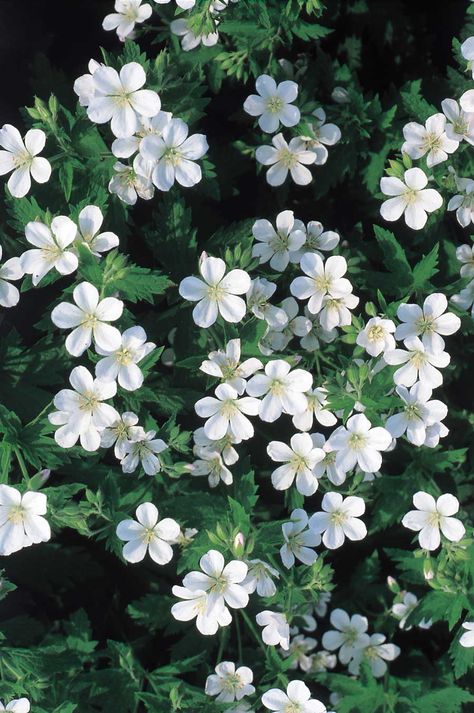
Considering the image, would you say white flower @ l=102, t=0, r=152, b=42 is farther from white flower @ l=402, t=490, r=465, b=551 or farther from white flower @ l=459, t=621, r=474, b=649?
white flower @ l=459, t=621, r=474, b=649

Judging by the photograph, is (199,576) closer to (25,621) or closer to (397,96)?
(25,621)

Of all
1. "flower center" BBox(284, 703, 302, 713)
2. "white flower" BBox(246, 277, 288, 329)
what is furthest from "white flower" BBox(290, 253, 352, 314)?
"flower center" BBox(284, 703, 302, 713)

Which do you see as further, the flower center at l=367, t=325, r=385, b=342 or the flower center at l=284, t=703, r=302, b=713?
the flower center at l=284, t=703, r=302, b=713

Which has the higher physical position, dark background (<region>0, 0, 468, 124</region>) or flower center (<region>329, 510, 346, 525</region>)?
dark background (<region>0, 0, 468, 124</region>)

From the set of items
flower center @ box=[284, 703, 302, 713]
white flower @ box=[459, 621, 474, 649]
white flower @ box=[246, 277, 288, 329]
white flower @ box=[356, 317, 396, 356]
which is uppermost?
white flower @ box=[246, 277, 288, 329]

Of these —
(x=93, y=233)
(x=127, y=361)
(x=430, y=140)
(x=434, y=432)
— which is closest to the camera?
(x=127, y=361)

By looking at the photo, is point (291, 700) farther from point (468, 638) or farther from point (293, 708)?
point (468, 638)

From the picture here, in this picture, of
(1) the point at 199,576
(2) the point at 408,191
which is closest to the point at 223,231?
(2) the point at 408,191

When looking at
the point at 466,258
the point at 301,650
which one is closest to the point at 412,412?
the point at 466,258

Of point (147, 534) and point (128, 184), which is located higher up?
point (128, 184)
